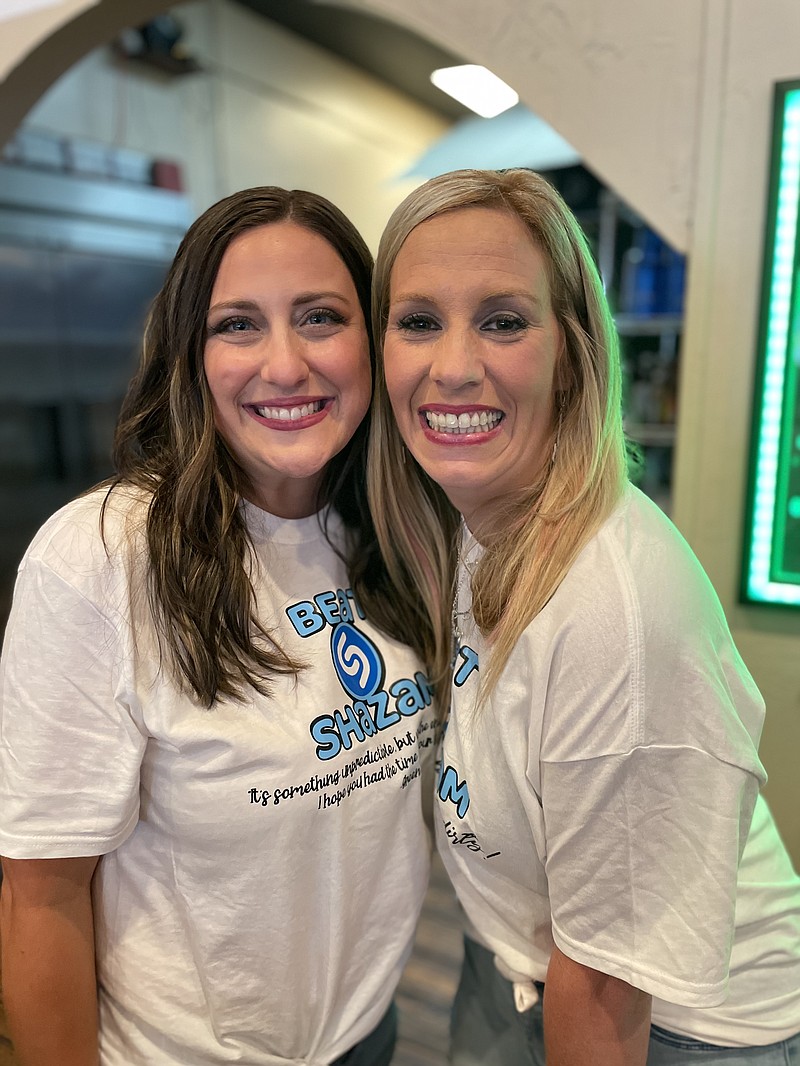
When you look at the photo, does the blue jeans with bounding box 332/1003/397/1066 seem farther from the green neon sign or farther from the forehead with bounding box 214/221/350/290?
the forehead with bounding box 214/221/350/290

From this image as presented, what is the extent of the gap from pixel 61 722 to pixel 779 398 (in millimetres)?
1184

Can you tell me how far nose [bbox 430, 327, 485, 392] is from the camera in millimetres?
902

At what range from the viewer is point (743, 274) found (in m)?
1.23

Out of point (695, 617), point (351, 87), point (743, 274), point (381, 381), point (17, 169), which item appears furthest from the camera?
point (351, 87)

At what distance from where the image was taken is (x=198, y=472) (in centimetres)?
99

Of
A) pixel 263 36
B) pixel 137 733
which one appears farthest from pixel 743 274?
pixel 263 36

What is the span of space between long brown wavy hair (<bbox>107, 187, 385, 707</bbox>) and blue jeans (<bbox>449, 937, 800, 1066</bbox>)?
0.64 metres

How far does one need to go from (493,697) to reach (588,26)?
1.16m

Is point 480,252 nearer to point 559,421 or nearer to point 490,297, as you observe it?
Answer: point 490,297

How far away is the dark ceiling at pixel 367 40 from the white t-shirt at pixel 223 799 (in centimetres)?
330

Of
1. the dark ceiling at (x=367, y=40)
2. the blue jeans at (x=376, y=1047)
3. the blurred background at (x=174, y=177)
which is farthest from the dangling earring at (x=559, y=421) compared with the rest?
the dark ceiling at (x=367, y=40)

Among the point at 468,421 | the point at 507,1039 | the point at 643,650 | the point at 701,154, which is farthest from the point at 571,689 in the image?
the point at 701,154

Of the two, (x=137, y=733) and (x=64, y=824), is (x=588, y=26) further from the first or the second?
(x=64, y=824)

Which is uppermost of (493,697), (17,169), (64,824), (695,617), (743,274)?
(17,169)
